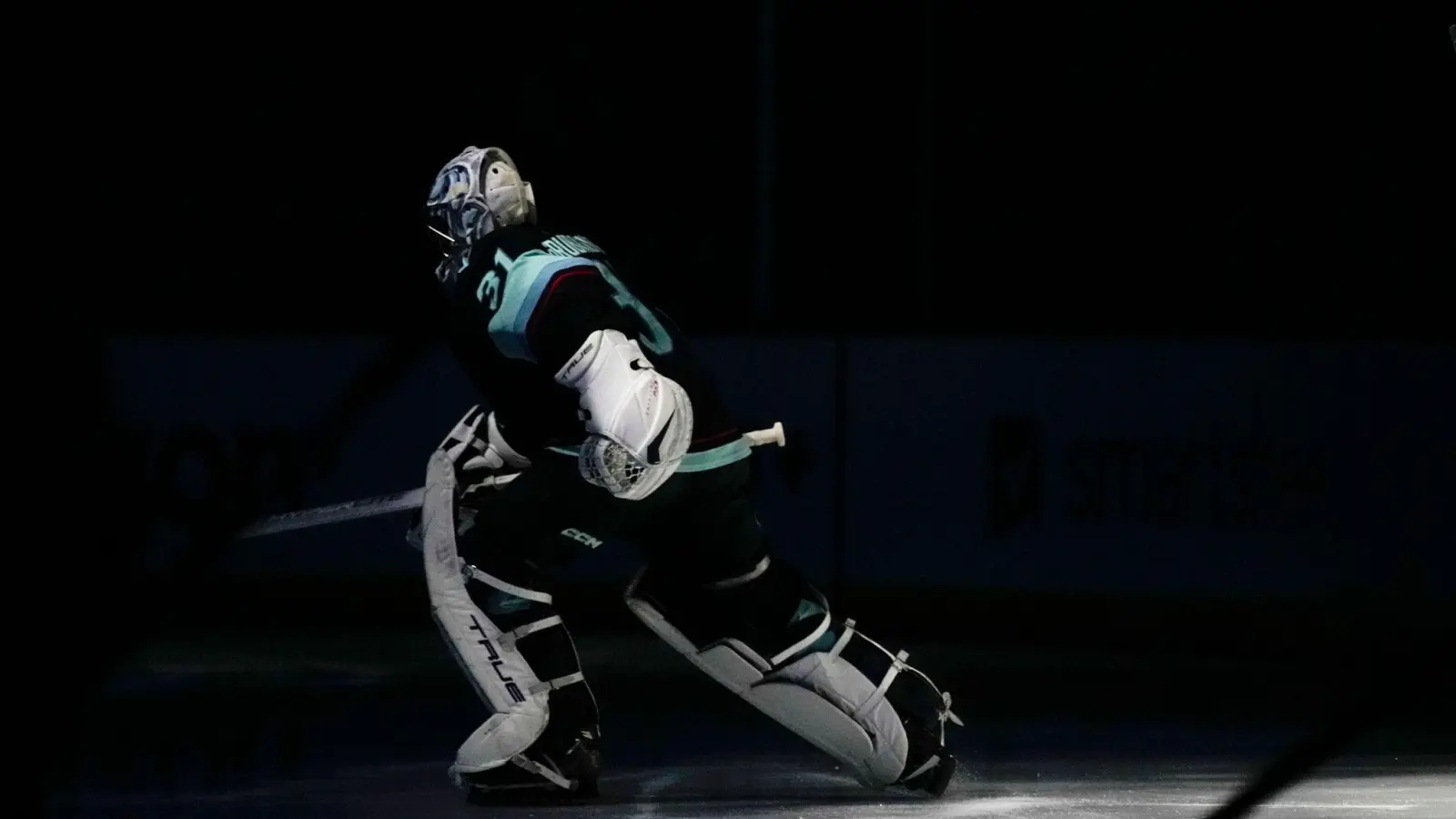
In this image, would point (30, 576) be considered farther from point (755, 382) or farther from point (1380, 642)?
point (1380, 642)

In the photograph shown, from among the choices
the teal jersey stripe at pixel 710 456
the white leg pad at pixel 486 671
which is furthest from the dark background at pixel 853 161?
the white leg pad at pixel 486 671

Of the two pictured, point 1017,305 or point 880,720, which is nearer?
point 880,720

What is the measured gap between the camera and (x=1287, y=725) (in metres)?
6.51

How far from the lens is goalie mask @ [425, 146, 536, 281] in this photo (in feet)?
16.5

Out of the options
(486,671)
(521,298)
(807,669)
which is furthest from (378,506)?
(807,669)

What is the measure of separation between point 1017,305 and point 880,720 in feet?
28.8

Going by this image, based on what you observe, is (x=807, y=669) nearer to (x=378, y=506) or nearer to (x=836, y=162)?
(x=378, y=506)

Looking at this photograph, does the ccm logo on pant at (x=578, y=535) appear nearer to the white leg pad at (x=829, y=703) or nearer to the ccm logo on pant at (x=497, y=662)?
the ccm logo on pant at (x=497, y=662)

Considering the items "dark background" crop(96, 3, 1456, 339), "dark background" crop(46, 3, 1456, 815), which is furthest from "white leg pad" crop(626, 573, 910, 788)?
"dark background" crop(96, 3, 1456, 339)

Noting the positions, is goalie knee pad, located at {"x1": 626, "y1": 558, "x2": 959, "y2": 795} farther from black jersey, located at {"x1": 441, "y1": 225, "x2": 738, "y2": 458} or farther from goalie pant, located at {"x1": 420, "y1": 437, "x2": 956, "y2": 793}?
black jersey, located at {"x1": 441, "y1": 225, "x2": 738, "y2": 458}

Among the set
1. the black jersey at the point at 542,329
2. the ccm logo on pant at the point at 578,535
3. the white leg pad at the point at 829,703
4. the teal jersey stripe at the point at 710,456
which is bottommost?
the white leg pad at the point at 829,703

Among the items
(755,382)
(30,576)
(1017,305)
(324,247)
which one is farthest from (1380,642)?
(324,247)

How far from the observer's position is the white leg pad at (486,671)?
4773 mm

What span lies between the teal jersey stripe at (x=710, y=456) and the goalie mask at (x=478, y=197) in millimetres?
530
